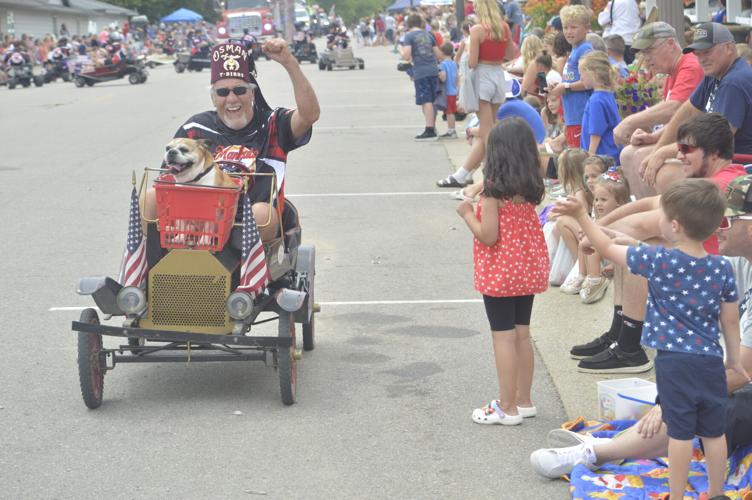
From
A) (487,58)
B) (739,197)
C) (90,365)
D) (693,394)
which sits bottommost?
(90,365)

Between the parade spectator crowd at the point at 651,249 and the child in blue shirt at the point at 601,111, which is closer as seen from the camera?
the parade spectator crowd at the point at 651,249

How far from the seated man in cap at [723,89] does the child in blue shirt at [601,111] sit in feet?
8.64

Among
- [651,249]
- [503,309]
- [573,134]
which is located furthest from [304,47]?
[651,249]

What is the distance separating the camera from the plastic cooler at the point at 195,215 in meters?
6.13

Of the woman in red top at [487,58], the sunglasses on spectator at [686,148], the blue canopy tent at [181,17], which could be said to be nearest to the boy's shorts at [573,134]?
the woman in red top at [487,58]

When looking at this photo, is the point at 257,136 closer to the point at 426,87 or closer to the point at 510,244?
the point at 510,244

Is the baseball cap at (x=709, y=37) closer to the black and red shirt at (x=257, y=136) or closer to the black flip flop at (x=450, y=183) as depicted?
the black and red shirt at (x=257, y=136)

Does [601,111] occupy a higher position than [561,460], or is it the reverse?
[601,111]

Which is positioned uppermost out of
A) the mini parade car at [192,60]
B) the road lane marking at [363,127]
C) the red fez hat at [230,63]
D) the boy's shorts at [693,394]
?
the red fez hat at [230,63]

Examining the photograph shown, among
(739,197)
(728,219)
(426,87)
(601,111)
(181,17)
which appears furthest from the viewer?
(181,17)

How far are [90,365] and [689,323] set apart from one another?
3177 mm

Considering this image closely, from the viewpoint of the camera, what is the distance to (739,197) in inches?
198

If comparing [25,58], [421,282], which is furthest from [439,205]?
[25,58]

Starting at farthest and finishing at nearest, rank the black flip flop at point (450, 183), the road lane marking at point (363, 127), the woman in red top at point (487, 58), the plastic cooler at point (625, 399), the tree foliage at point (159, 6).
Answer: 1. the tree foliage at point (159, 6)
2. the road lane marking at point (363, 127)
3. the black flip flop at point (450, 183)
4. the woman in red top at point (487, 58)
5. the plastic cooler at point (625, 399)
